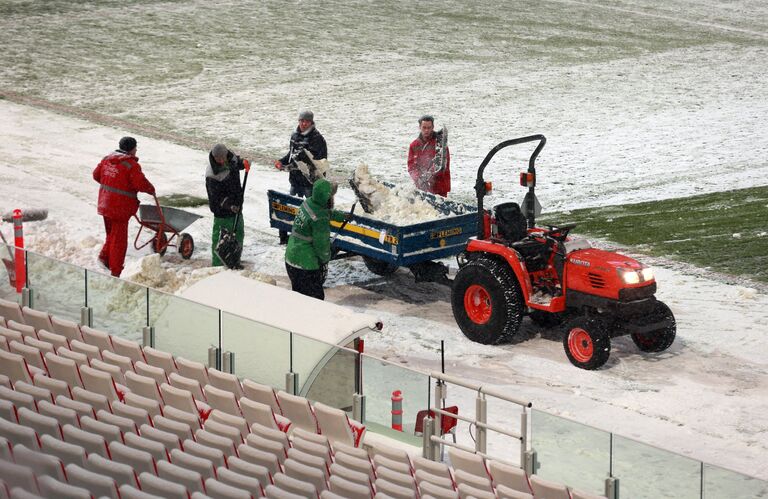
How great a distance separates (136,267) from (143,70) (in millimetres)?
15157

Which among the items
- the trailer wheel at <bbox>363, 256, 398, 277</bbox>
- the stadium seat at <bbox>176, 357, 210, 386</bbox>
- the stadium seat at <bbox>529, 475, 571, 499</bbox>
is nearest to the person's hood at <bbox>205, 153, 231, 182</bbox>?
the trailer wheel at <bbox>363, 256, 398, 277</bbox>

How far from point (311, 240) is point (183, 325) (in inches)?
117

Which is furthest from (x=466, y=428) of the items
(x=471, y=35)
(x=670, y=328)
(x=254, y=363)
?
(x=471, y=35)

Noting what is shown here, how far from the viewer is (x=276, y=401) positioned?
10047mm

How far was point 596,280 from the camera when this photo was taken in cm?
1265

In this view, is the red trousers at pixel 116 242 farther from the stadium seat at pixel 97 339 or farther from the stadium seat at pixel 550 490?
the stadium seat at pixel 550 490

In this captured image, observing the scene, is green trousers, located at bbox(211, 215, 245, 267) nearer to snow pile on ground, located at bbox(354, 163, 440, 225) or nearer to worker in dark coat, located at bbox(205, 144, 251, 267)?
worker in dark coat, located at bbox(205, 144, 251, 267)

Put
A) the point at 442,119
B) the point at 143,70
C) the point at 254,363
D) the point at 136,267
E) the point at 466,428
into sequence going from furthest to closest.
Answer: the point at 143,70
the point at 442,119
the point at 136,267
the point at 254,363
the point at 466,428

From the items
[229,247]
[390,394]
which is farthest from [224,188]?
[390,394]

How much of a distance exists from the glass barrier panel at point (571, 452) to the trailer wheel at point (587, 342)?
133 inches

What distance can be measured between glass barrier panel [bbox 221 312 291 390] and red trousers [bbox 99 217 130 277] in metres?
4.71

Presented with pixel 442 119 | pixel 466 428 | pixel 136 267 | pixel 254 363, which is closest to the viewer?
pixel 466 428

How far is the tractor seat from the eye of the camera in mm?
13352

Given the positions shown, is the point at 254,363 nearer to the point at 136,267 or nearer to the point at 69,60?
the point at 136,267
